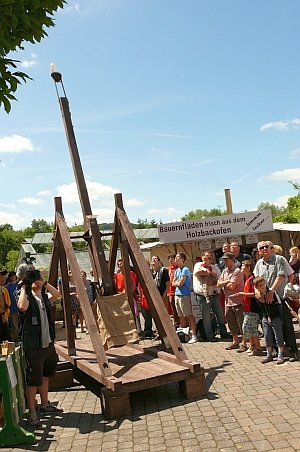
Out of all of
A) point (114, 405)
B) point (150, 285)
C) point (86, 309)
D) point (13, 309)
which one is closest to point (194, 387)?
point (114, 405)

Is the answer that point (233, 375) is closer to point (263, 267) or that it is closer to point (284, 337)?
point (284, 337)

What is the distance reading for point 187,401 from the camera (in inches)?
210

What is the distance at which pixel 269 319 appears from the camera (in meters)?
6.65

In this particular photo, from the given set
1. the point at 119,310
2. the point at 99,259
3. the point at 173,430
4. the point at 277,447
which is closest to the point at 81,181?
the point at 99,259

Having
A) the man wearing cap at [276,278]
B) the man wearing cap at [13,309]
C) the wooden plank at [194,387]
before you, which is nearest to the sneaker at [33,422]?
the wooden plank at [194,387]

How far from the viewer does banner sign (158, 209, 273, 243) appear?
536 inches

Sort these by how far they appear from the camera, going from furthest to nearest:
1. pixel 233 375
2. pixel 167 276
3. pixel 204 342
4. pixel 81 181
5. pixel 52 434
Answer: pixel 167 276
pixel 204 342
pixel 81 181
pixel 233 375
pixel 52 434

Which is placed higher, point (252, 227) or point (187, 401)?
point (252, 227)

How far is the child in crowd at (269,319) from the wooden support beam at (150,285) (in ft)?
4.88

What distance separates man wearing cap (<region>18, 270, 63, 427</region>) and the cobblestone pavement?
1.02ft

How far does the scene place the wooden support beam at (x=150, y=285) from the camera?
582 centimetres

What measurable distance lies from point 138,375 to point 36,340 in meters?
1.28

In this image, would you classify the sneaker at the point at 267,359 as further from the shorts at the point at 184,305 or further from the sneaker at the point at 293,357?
the shorts at the point at 184,305

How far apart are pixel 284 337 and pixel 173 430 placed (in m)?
2.81
